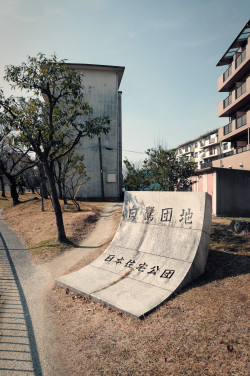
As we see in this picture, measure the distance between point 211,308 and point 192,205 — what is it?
3337 mm

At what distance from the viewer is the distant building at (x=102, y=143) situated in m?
29.2

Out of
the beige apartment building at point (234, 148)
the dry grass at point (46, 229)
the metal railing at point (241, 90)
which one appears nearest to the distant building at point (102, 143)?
the dry grass at point (46, 229)

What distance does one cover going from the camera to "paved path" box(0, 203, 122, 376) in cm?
450

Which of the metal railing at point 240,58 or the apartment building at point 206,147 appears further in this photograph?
the apartment building at point 206,147

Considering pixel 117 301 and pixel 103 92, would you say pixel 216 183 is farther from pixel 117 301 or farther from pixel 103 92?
pixel 103 92

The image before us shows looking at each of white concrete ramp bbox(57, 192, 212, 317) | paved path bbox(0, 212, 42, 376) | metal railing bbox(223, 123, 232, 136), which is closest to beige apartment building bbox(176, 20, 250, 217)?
metal railing bbox(223, 123, 232, 136)

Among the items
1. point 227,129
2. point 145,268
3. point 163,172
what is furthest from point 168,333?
point 227,129

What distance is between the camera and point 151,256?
796 cm

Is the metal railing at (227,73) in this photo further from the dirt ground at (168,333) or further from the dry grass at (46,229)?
the dirt ground at (168,333)

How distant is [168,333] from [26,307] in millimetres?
4015

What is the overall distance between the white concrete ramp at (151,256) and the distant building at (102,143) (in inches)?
799

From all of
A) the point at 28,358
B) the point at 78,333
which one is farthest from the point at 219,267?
Result: the point at 28,358

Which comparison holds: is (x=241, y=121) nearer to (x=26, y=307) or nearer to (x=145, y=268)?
(x=145, y=268)

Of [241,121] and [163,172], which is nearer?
[163,172]
